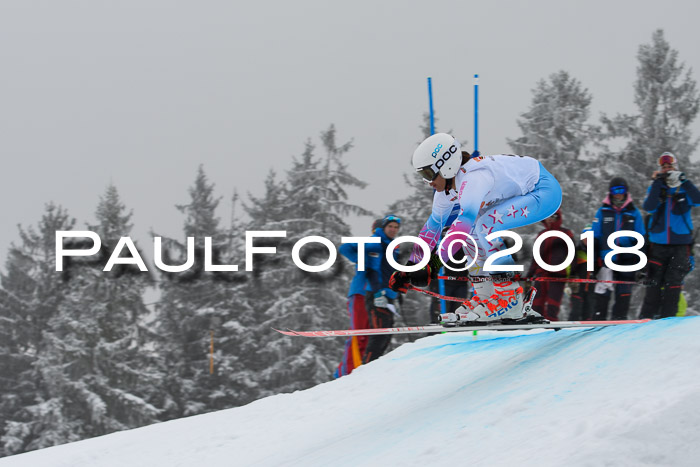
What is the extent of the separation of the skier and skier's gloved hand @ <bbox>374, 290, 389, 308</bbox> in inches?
87.3

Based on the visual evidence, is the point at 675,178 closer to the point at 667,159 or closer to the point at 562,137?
the point at 667,159

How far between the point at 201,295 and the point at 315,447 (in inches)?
966

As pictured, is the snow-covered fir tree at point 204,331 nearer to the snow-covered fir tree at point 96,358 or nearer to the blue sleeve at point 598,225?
the snow-covered fir tree at point 96,358

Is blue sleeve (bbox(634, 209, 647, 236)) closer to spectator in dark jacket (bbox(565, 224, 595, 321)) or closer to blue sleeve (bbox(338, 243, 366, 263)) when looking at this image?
spectator in dark jacket (bbox(565, 224, 595, 321))

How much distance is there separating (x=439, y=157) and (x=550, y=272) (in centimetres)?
286

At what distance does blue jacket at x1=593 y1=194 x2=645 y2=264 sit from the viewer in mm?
7191

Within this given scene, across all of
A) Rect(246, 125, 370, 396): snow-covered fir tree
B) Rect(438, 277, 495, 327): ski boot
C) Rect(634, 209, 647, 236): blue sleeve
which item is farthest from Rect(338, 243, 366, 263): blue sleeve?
Rect(246, 125, 370, 396): snow-covered fir tree

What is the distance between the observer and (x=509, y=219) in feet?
17.4

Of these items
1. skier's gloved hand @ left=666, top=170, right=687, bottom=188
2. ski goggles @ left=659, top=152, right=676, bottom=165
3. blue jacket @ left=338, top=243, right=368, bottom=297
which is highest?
ski goggles @ left=659, top=152, right=676, bottom=165

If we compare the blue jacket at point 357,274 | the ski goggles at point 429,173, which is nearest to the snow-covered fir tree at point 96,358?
the blue jacket at point 357,274

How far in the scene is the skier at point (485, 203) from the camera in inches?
203

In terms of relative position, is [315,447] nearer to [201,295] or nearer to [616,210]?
[616,210]

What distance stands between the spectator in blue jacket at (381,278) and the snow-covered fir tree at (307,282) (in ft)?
51.3

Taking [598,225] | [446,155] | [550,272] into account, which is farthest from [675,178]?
[446,155]
